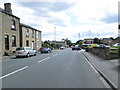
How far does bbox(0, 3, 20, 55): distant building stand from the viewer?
94.5 feet

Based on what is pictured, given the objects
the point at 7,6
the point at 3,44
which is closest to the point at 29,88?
the point at 3,44

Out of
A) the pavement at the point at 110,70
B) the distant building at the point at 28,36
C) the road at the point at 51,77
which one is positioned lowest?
the road at the point at 51,77

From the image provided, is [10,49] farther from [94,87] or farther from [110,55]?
[94,87]

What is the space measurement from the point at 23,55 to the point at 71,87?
18628 mm

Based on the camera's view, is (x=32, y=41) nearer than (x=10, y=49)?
No

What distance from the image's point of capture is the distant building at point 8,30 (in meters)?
28.8

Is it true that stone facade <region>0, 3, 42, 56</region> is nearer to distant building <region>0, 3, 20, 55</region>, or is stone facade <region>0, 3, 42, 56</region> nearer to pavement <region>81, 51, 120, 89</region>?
distant building <region>0, 3, 20, 55</region>

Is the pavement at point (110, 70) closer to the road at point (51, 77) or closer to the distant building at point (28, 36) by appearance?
the road at point (51, 77)

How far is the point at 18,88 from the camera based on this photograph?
678 cm

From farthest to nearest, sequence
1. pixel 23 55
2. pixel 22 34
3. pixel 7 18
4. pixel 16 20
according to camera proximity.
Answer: pixel 22 34, pixel 16 20, pixel 7 18, pixel 23 55

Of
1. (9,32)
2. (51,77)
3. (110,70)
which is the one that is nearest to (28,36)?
(9,32)

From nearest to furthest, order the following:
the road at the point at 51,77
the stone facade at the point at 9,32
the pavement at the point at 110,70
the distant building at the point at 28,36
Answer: the road at the point at 51,77 < the pavement at the point at 110,70 < the stone facade at the point at 9,32 < the distant building at the point at 28,36

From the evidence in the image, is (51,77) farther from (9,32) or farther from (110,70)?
(9,32)

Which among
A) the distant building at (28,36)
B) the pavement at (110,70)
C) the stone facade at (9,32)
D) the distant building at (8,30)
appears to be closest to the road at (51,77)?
the pavement at (110,70)
